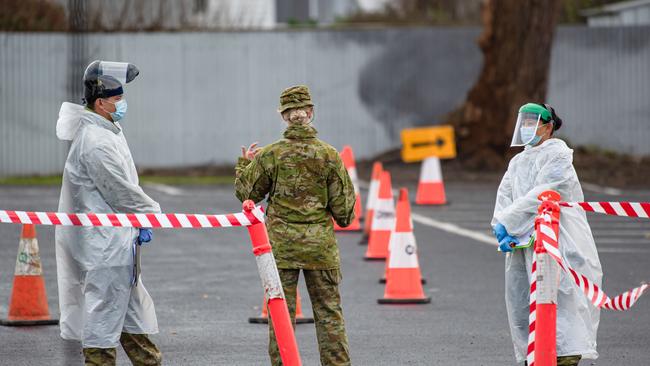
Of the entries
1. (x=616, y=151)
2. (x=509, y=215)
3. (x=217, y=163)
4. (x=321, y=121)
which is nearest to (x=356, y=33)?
(x=321, y=121)

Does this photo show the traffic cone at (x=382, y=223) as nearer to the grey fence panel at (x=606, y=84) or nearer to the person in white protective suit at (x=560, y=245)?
the person in white protective suit at (x=560, y=245)

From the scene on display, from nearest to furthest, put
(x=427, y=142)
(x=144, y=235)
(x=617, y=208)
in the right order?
(x=144, y=235), (x=617, y=208), (x=427, y=142)

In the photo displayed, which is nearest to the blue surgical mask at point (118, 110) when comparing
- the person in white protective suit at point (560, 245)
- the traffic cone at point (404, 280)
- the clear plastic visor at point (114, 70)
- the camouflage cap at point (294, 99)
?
the clear plastic visor at point (114, 70)

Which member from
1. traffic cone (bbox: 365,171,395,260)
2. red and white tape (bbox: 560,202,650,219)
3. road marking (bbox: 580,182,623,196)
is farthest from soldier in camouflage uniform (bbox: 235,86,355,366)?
road marking (bbox: 580,182,623,196)

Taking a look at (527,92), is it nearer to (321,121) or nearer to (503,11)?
(503,11)

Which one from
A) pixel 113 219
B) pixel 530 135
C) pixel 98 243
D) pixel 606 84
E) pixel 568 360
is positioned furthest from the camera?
pixel 606 84

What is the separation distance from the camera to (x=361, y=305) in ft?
38.2

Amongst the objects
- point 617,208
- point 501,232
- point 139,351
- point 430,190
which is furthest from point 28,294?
point 430,190

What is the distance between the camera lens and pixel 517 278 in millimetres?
8227

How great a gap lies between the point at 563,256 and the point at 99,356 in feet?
9.45

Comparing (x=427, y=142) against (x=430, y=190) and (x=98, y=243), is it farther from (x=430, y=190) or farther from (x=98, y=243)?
(x=98, y=243)

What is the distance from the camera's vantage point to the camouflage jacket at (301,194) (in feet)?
25.4

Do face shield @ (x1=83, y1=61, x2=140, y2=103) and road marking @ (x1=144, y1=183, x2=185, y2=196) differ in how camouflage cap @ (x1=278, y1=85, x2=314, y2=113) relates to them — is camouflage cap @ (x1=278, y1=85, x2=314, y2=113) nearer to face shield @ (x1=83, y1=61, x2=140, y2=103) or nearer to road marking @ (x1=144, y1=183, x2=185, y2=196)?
face shield @ (x1=83, y1=61, x2=140, y2=103)

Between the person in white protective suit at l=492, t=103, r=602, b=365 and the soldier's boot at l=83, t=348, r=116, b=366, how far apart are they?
2.46 metres
